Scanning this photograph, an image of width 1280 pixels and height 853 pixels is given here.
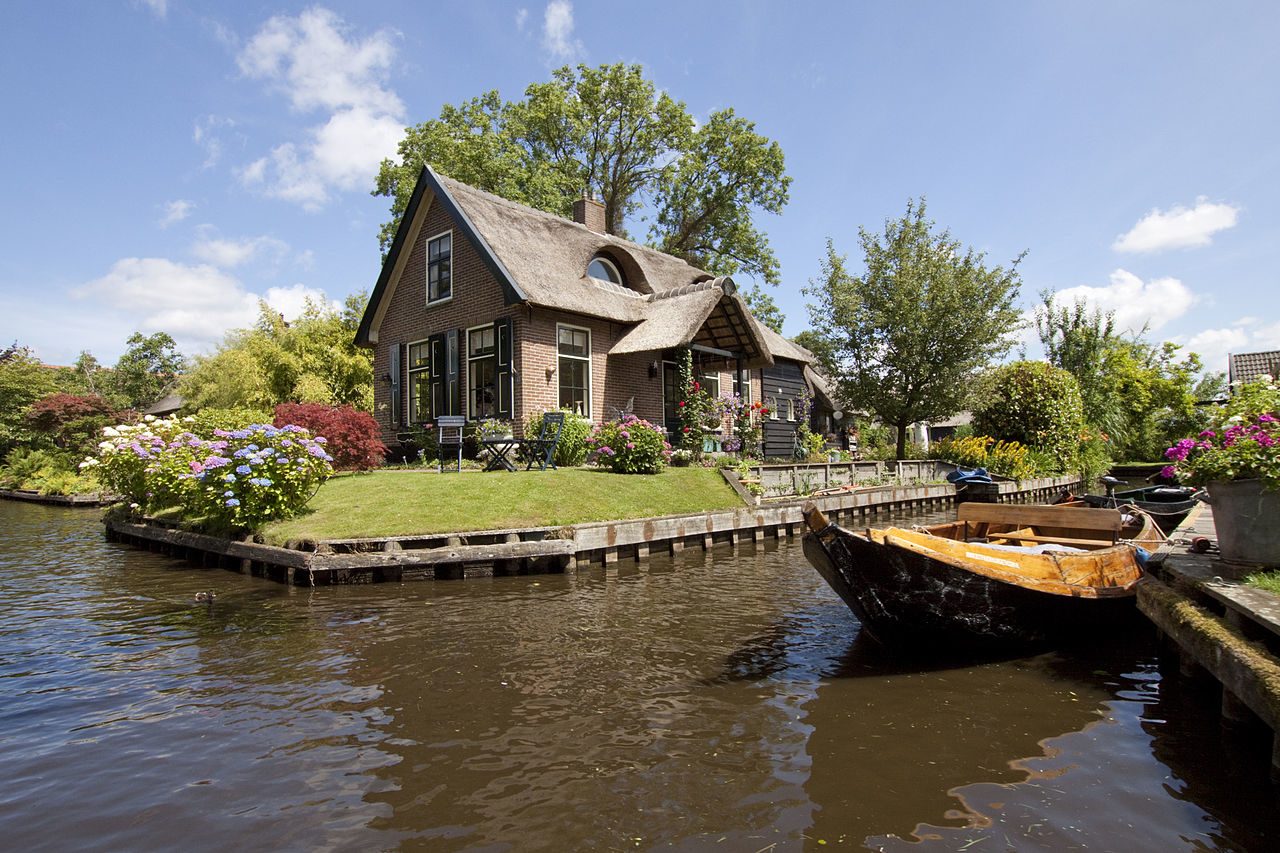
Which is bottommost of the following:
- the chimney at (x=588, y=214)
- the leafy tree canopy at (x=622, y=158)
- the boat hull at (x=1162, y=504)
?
the boat hull at (x=1162, y=504)

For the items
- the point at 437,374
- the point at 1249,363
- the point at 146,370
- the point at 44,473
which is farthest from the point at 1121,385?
the point at 146,370

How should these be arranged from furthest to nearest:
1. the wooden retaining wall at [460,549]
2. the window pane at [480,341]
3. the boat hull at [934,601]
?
the window pane at [480,341], the wooden retaining wall at [460,549], the boat hull at [934,601]

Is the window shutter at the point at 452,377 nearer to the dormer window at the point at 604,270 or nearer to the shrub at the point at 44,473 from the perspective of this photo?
the dormer window at the point at 604,270

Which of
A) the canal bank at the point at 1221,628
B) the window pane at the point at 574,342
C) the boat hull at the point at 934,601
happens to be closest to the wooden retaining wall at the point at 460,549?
the boat hull at the point at 934,601

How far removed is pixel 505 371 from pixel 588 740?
1251 centimetres

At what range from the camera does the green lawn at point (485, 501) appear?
1018cm

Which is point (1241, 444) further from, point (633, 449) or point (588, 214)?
point (588, 214)

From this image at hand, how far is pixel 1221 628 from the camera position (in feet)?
14.6

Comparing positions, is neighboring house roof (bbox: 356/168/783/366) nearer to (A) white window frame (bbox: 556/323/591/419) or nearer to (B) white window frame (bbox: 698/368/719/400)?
(A) white window frame (bbox: 556/323/591/419)

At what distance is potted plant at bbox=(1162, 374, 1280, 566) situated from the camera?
4.80m

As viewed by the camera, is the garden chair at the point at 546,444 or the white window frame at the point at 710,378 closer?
the garden chair at the point at 546,444

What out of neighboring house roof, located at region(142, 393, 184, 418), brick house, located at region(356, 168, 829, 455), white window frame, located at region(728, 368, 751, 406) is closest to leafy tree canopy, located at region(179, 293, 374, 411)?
brick house, located at region(356, 168, 829, 455)

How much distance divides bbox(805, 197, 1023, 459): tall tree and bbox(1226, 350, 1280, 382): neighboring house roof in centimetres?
1815

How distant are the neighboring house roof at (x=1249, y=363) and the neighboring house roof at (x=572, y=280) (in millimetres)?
27464
